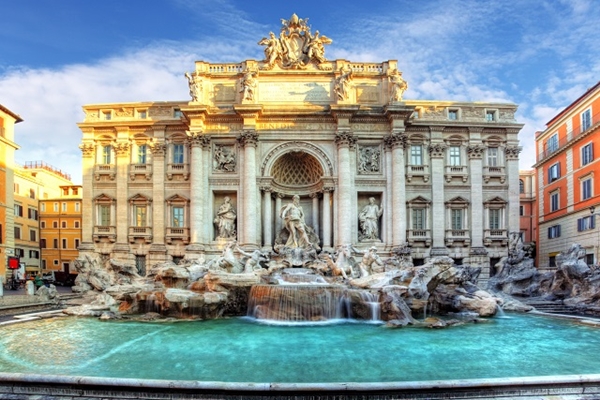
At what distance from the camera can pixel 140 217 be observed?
1112 inches

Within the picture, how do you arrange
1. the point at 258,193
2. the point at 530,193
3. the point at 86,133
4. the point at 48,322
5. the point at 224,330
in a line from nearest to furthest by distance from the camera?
1. the point at 224,330
2. the point at 48,322
3. the point at 258,193
4. the point at 86,133
5. the point at 530,193

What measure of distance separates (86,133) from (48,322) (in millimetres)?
15990

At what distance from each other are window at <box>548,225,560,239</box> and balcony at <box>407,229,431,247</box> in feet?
41.8

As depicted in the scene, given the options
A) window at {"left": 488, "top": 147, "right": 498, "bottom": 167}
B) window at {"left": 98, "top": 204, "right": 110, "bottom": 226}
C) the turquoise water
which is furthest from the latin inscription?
the turquoise water

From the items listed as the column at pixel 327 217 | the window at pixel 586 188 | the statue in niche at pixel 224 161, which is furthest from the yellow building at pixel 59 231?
the window at pixel 586 188

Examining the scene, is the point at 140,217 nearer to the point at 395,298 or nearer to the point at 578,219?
the point at 395,298

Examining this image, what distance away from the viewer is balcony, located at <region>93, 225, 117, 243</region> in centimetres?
2792

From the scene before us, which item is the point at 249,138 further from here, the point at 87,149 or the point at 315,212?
the point at 87,149

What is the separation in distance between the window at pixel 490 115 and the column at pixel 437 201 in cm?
372

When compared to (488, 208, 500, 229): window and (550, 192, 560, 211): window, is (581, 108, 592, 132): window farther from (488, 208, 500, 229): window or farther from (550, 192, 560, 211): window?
(488, 208, 500, 229): window

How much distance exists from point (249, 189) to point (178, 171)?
5144 mm

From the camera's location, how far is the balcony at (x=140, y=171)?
2817 cm

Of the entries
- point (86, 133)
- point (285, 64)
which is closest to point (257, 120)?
point (285, 64)

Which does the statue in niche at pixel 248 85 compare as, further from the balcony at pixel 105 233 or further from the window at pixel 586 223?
the window at pixel 586 223
